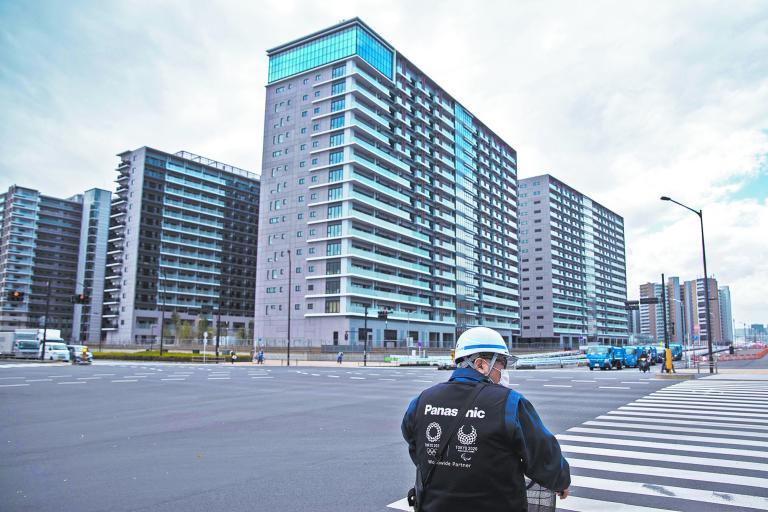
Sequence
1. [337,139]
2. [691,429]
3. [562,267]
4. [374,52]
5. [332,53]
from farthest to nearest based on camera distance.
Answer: [562,267] < [374,52] < [332,53] < [337,139] < [691,429]

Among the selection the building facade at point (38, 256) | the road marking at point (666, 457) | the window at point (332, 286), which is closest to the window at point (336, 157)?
the window at point (332, 286)

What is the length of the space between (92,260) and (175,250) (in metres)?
23.6

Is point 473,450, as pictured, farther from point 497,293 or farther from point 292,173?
point 497,293

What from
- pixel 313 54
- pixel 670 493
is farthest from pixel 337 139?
pixel 670 493

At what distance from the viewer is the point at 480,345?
3.16 m

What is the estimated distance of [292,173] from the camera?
8175cm

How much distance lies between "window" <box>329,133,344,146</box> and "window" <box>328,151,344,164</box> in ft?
4.17

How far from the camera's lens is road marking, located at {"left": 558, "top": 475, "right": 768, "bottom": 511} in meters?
5.96

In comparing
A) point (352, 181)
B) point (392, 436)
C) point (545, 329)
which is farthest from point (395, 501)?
point (545, 329)

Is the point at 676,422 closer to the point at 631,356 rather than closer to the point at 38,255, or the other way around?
the point at 631,356

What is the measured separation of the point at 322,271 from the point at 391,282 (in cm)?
1015

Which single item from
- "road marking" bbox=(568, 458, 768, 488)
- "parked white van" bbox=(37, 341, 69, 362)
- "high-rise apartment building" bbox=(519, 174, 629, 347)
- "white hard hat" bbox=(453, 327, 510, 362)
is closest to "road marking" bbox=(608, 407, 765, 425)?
"road marking" bbox=(568, 458, 768, 488)

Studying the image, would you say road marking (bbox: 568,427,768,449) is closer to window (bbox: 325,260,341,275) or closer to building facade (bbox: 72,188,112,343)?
window (bbox: 325,260,341,275)

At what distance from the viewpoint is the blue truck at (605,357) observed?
3900cm
